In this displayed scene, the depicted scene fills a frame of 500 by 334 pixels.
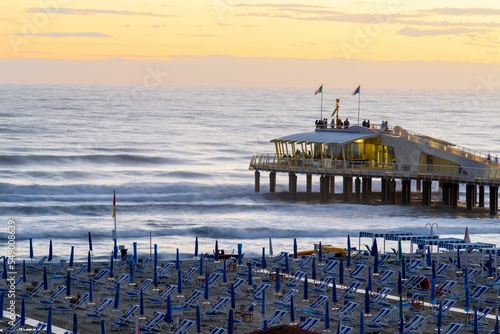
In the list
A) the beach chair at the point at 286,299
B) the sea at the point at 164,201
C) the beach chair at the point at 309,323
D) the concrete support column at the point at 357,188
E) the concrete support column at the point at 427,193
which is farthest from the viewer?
the concrete support column at the point at 357,188

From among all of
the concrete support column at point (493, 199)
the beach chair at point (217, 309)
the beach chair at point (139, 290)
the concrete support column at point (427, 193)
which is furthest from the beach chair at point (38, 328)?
the concrete support column at point (427, 193)

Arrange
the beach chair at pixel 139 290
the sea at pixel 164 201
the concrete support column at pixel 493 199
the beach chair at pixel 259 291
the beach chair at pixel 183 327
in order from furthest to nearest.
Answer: the concrete support column at pixel 493 199, the sea at pixel 164 201, the beach chair at pixel 139 290, the beach chair at pixel 259 291, the beach chair at pixel 183 327

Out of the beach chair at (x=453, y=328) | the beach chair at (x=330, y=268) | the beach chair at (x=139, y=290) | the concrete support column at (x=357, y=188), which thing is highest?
the beach chair at (x=453, y=328)

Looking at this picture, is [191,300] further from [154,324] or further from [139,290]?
[154,324]

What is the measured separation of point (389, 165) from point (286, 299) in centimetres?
3627

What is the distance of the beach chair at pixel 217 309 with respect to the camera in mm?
36125

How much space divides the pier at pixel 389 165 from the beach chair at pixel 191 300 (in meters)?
33.2

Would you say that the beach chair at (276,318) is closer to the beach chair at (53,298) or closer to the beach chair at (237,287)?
the beach chair at (237,287)

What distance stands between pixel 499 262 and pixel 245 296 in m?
11.1

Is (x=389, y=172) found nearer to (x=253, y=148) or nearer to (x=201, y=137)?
(x=253, y=148)

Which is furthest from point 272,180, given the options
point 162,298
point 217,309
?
point 217,309

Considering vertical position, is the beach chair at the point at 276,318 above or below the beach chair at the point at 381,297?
above

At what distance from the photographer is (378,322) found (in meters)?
35.0

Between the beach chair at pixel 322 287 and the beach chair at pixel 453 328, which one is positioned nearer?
the beach chair at pixel 453 328
